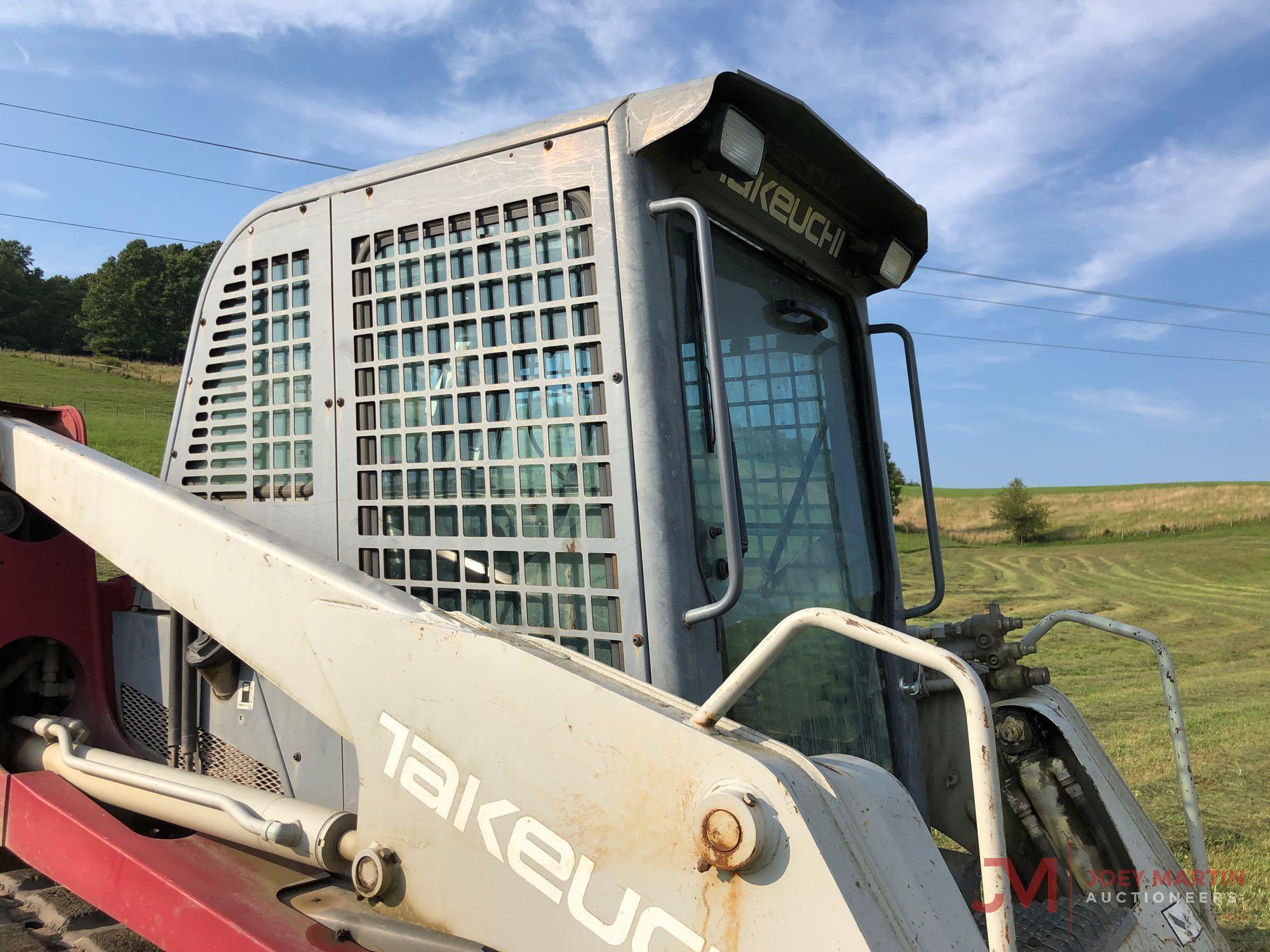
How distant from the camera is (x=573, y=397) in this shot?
232 cm

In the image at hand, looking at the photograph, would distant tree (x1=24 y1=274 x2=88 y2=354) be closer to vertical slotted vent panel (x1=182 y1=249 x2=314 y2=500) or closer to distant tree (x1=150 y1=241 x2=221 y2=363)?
distant tree (x1=150 y1=241 x2=221 y2=363)

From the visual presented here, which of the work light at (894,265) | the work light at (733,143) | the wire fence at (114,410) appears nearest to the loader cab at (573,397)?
the work light at (733,143)

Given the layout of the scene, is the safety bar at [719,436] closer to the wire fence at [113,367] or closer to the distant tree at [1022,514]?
the distant tree at [1022,514]

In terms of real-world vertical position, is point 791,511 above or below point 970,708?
above

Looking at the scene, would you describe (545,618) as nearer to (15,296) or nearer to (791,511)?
(791,511)

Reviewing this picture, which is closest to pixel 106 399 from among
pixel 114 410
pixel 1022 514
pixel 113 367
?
pixel 114 410

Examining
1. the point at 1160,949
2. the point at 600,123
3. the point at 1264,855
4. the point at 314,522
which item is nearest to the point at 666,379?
the point at 600,123

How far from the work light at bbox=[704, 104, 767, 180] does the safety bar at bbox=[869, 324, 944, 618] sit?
1.29 meters

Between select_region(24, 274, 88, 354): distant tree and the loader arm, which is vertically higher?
select_region(24, 274, 88, 354): distant tree

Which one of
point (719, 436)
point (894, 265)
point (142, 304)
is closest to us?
point (719, 436)

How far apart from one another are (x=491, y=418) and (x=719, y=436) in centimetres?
60

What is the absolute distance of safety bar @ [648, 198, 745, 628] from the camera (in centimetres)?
206

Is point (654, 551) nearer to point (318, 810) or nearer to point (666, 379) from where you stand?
point (666, 379)

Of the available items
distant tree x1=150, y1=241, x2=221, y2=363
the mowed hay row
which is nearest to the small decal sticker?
the mowed hay row
